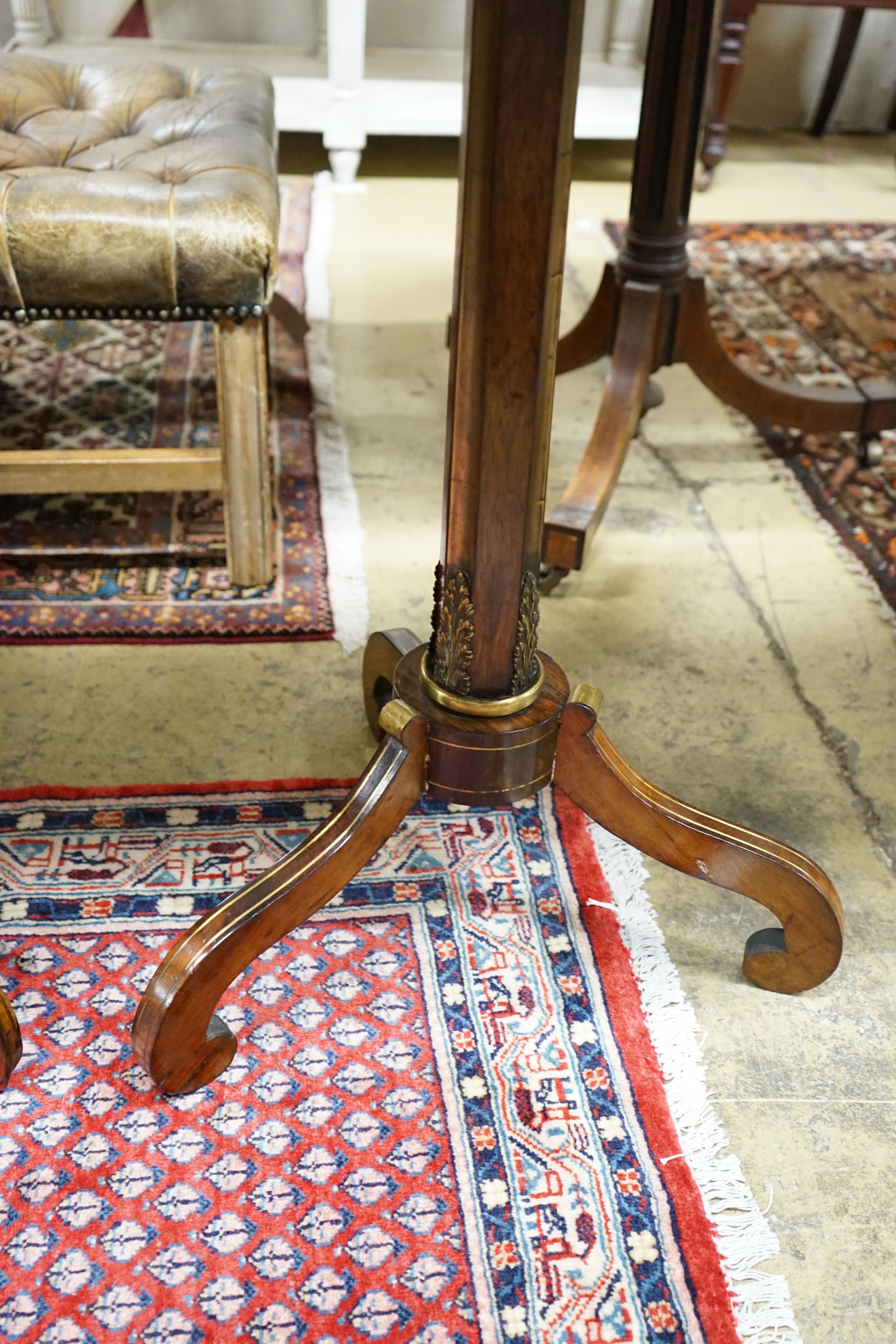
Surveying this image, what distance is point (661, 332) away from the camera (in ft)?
5.35

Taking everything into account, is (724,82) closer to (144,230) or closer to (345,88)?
(345,88)

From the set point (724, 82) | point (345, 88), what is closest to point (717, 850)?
point (345, 88)

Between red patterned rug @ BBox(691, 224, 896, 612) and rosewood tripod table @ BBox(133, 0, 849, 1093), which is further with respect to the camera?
red patterned rug @ BBox(691, 224, 896, 612)

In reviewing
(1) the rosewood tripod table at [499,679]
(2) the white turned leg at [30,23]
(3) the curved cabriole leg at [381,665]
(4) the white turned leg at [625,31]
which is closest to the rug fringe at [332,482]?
(3) the curved cabriole leg at [381,665]

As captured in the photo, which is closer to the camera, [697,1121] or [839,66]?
[697,1121]

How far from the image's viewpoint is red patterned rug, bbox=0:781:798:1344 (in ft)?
2.52

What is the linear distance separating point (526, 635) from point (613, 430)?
0.74 metres

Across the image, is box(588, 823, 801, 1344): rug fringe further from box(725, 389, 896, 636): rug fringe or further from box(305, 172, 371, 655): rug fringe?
box(725, 389, 896, 636): rug fringe

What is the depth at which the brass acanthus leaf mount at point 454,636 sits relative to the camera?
0.88m

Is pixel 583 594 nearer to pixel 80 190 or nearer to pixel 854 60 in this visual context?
pixel 80 190

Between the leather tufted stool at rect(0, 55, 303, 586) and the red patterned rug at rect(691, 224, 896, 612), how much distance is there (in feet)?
2.75

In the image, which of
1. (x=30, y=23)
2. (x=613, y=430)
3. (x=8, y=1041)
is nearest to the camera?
(x=8, y=1041)

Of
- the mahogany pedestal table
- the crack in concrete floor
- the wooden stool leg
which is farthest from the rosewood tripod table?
the mahogany pedestal table

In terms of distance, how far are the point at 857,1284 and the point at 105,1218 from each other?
50 cm
